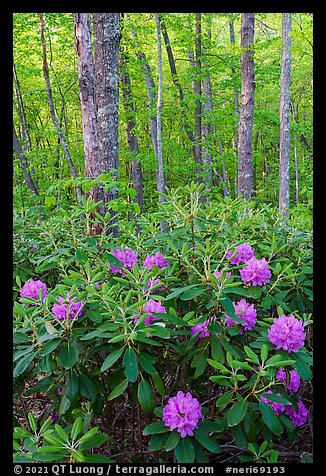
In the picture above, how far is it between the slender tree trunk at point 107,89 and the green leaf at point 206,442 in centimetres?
295

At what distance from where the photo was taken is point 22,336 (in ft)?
5.00

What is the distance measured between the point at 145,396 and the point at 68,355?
291mm

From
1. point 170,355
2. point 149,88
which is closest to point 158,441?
point 170,355

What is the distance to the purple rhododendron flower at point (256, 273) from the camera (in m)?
1.82

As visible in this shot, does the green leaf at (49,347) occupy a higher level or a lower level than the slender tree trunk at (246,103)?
lower

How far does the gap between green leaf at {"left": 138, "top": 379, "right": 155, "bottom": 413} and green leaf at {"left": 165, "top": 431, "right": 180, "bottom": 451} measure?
0.36 feet

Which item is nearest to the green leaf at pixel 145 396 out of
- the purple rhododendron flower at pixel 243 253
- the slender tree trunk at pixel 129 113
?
the purple rhododendron flower at pixel 243 253

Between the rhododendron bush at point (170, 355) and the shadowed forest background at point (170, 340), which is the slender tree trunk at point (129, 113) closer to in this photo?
the shadowed forest background at point (170, 340)

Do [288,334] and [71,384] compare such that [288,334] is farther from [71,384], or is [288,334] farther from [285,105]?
[285,105]

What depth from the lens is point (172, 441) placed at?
1.40 metres
